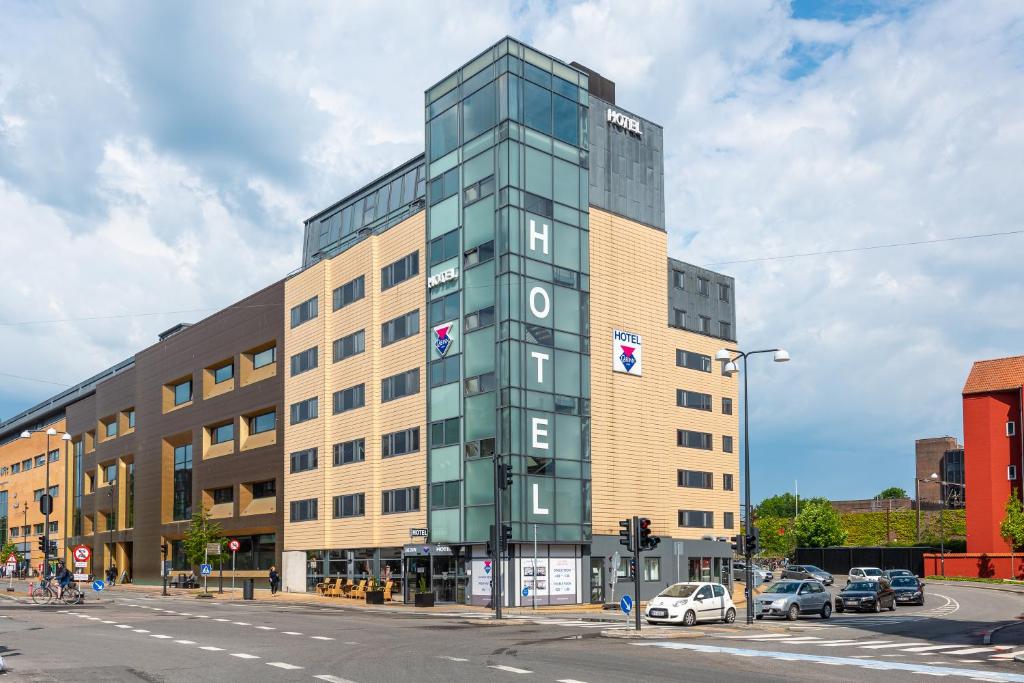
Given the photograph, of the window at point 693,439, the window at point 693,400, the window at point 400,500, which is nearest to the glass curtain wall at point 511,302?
the window at point 400,500

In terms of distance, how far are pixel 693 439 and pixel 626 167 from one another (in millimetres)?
20864

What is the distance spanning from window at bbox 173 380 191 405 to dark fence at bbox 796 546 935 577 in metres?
59.8

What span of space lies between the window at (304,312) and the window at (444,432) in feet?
54.8

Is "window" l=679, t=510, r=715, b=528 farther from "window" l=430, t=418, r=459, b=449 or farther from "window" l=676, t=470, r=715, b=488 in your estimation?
"window" l=430, t=418, r=459, b=449

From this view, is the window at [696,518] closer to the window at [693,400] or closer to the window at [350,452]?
the window at [693,400]

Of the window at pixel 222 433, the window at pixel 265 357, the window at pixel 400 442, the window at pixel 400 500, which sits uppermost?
the window at pixel 265 357

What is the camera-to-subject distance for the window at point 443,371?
54375 millimetres

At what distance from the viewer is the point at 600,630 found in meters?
33.7

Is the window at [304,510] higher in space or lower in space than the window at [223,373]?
lower

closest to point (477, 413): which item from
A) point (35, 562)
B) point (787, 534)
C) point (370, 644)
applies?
point (370, 644)

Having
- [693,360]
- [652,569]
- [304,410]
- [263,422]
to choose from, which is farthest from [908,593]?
[263,422]

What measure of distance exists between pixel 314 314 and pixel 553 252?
67.1ft

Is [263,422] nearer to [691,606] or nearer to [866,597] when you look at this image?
[866,597]

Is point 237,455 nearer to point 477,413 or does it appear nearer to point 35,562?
point 477,413
